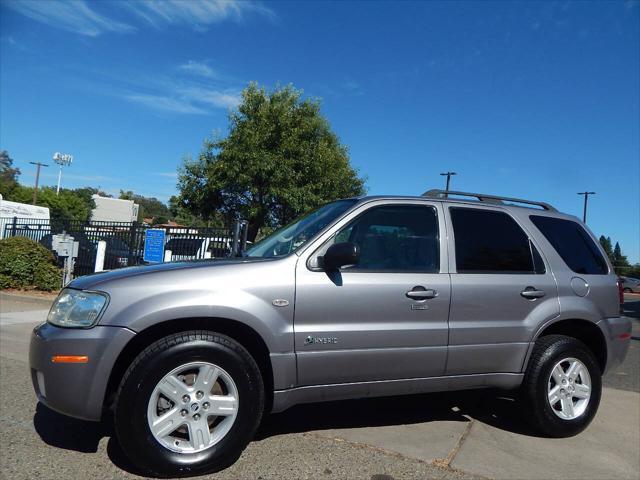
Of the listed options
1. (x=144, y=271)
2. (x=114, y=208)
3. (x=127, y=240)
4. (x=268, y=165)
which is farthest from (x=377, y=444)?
(x=114, y=208)

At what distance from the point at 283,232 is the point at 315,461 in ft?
5.97

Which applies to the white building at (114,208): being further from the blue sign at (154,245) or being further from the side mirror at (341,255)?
the side mirror at (341,255)

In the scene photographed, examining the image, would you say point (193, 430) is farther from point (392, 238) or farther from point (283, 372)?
point (392, 238)

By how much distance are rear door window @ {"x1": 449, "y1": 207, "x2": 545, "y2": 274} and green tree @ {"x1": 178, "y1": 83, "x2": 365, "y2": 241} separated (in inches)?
542

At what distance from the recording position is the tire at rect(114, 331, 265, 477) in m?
3.04

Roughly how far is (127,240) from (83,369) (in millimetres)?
11688

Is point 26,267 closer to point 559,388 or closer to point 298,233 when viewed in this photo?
point 298,233

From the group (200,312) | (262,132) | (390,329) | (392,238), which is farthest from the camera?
(262,132)

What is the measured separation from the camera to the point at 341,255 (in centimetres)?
338

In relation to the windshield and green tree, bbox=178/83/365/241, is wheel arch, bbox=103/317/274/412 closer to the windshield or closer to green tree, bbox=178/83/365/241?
the windshield

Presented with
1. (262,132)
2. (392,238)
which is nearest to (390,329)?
(392,238)

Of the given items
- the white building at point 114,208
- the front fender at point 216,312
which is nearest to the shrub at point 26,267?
the front fender at point 216,312

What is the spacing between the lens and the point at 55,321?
321cm

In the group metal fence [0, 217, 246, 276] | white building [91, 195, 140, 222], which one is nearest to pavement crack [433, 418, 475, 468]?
metal fence [0, 217, 246, 276]
